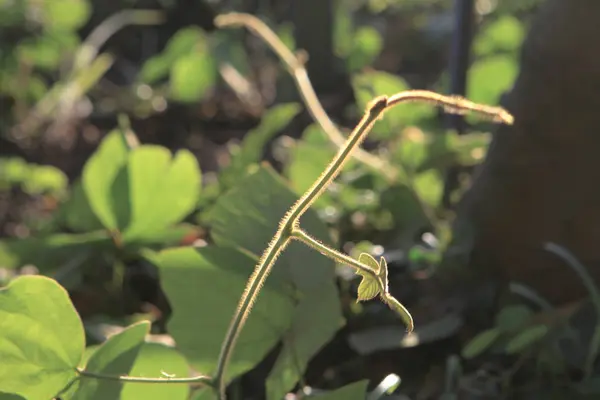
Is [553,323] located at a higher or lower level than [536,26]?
lower

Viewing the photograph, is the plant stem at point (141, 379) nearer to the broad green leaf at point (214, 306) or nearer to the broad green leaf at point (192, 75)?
the broad green leaf at point (214, 306)

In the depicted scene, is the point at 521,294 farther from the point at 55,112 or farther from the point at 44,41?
the point at 44,41

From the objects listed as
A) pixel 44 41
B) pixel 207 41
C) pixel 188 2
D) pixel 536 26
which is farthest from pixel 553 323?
pixel 188 2

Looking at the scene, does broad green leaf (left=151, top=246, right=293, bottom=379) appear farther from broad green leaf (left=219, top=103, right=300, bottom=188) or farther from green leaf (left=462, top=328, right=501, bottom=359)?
broad green leaf (left=219, top=103, right=300, bottom=188)

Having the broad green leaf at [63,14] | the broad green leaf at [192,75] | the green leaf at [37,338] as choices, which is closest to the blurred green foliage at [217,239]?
the green leaf at [37,338]

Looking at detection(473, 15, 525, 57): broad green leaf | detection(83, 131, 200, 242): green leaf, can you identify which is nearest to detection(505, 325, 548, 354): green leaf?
detection(83, 131, 200, 242): green leaf

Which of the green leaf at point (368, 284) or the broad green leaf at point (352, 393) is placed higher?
the green leaf at point (368, 284)

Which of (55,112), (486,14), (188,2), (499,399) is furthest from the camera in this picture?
(188,2)
